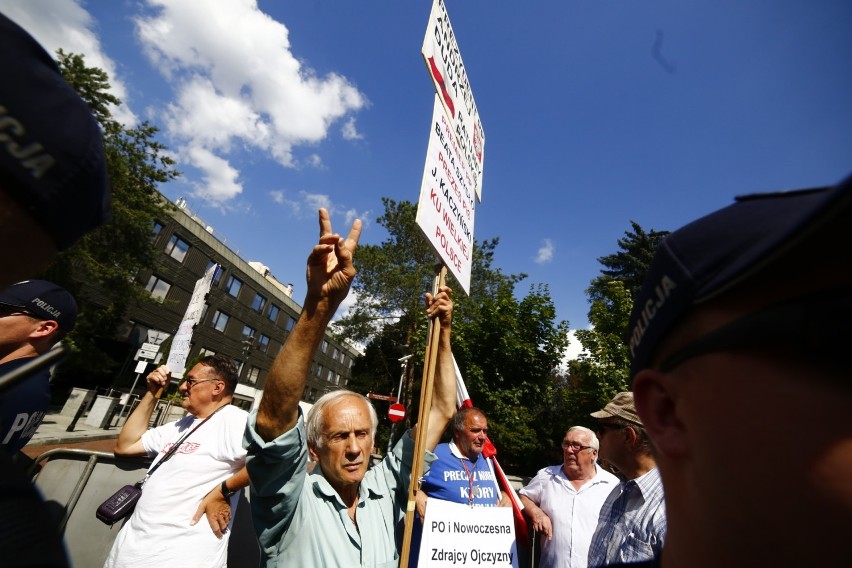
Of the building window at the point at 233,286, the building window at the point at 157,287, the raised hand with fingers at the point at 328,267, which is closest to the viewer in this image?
the raised hand with fingers at the point at 328,267

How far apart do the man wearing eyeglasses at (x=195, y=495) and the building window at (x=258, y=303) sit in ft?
129

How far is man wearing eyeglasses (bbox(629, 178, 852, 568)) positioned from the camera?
1.57ft

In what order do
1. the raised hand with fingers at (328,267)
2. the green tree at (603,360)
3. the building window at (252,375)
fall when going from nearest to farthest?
the raised hand with fingers at (328,267) < the green tree at (603,360) < the building window at (252,375)

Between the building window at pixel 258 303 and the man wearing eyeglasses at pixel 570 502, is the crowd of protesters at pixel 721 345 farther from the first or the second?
the building window at pixel 258 303

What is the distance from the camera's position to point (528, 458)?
702 inches

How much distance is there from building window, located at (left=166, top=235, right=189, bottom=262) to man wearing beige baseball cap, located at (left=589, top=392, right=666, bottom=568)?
33.3 m

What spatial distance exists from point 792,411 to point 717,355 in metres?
0.11

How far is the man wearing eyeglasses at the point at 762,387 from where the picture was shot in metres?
0.48

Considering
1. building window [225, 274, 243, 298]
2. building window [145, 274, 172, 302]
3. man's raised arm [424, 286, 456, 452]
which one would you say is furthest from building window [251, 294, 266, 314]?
man's raised arm [424, 286, 456, 452]

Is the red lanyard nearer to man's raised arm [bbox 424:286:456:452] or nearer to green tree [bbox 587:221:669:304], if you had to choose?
man's raised arm [bbox 424:286:456:452]

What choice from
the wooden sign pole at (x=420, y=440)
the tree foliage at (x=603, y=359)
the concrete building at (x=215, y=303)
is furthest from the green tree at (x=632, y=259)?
the wooden sign pole at (x=420, y=440)

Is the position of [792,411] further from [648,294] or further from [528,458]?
[528,458]

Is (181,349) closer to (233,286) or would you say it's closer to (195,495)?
(195,495)

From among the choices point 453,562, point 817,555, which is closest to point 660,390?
point 817,555
